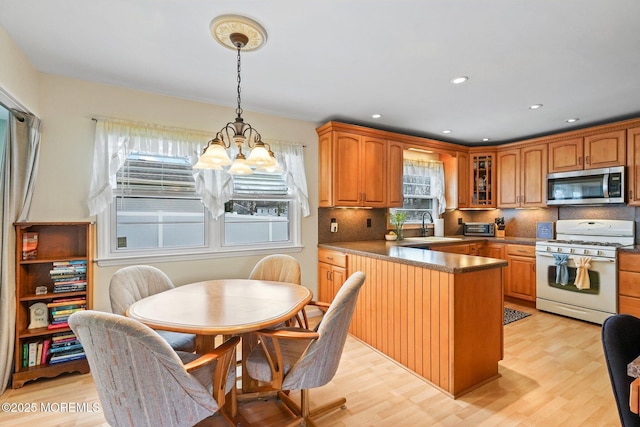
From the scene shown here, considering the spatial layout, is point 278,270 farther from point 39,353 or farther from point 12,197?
point 12,197

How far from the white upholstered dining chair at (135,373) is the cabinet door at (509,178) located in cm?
477

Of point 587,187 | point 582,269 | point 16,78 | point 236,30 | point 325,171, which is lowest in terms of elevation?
point 582,269

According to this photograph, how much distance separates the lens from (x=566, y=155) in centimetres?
388

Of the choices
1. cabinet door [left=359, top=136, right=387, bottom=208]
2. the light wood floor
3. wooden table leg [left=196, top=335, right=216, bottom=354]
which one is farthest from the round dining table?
cabinet door [left=359, top=136, right=387, bottom=208]

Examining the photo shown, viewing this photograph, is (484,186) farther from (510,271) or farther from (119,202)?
(119,202)

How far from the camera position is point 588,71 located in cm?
235

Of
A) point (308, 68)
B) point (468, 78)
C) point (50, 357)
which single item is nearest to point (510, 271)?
point (468, 78)

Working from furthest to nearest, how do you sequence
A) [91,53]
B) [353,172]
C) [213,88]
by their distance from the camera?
1. [353,172]
2. [213,88]
3. [91,53]

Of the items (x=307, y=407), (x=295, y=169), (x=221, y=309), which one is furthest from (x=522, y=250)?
(x=221, y=309)

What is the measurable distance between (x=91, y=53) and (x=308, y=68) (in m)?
1.57

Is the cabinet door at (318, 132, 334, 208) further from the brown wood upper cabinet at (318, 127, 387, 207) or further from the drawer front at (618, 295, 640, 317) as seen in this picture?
the drawer front at (618, 295, 640, 317)

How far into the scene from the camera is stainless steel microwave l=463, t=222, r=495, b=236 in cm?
462

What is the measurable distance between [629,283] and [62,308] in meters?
5.38

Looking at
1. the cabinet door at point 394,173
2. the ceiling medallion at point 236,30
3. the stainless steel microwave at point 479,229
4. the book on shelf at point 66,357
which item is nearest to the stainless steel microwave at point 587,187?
the stainless steel microwave at point 479,229
